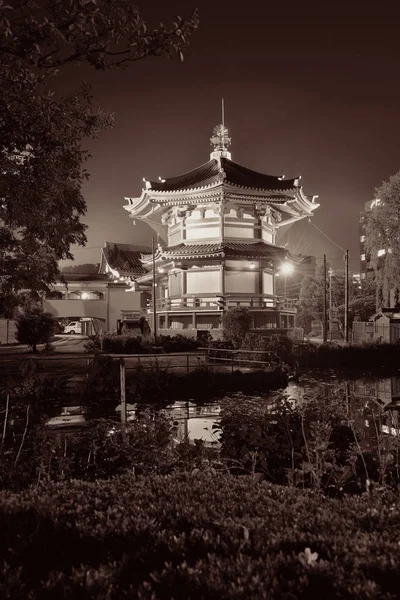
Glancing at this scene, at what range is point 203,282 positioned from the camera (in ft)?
130

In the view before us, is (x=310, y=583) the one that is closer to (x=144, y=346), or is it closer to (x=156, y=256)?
(x=144, y=346)

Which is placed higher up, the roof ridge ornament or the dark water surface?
the roof ridge ornament

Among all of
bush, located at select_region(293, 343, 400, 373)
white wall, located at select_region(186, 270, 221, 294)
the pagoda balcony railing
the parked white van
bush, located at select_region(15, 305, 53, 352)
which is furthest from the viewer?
→ the parked white van

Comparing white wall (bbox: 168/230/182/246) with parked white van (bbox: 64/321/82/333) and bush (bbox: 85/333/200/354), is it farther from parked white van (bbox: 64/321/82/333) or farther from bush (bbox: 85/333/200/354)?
parked white van (bbox: 64/321/82/333)

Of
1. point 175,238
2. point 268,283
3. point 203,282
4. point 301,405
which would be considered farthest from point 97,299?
point 301,405

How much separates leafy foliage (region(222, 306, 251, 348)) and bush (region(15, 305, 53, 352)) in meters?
12.2

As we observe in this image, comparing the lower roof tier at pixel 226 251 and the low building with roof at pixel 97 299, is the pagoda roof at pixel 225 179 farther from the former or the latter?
the low building with roof at pixel 97 299

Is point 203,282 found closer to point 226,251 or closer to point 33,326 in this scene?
point 226,251

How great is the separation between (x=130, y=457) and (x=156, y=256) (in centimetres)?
3448

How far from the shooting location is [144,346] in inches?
1254

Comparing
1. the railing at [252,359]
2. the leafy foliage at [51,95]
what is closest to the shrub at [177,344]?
the railing at [252,359]

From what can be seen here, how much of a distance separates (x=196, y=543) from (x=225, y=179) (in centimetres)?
3695

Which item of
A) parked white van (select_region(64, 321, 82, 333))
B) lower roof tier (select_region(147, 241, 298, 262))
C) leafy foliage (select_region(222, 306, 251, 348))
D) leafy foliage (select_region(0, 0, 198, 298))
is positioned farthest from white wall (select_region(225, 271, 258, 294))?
leafy foliage (select_region(0, 0, 198, 298))

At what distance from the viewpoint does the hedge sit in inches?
121
